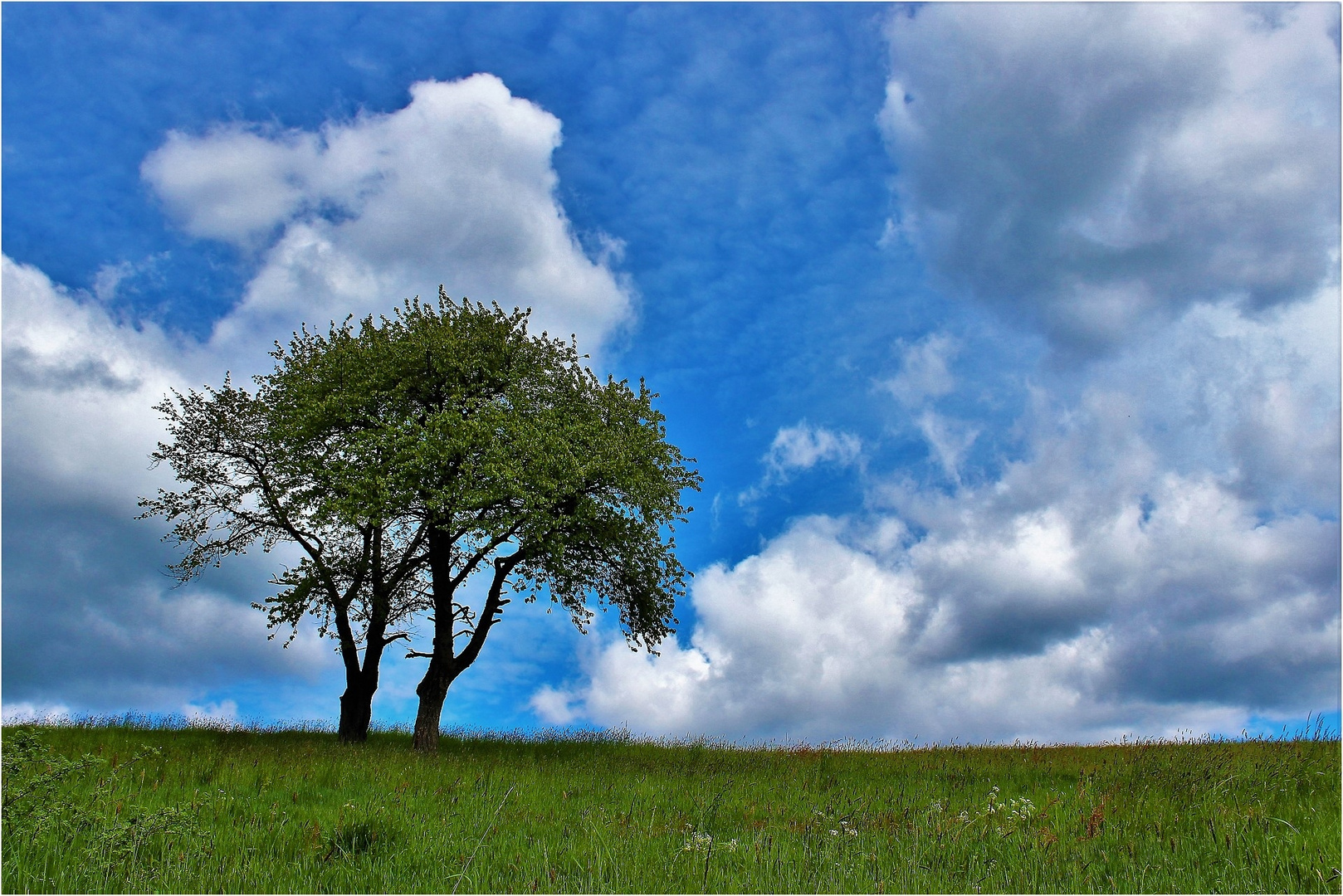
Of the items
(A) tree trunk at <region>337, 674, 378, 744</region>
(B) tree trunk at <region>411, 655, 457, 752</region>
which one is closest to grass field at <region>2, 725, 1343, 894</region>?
(B) tree trunk at <region>411, 655, 457, 752</region>

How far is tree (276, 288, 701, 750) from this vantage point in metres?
23.3

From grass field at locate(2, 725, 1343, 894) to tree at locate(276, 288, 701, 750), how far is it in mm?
7017

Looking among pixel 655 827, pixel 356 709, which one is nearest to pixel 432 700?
pixel 356 709

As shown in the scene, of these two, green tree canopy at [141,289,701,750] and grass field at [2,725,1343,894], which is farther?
green tree canopy at [141,289,701,750]

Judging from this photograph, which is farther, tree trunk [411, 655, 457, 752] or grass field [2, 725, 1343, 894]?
tree trunk [411, 655, 457, 752]

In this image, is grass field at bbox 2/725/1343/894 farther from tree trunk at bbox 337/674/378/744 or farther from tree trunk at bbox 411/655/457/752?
tree trunk at bbox 337/674/378/744

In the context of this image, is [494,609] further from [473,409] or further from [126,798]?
[126,798]

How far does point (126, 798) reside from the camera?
43.3 ft

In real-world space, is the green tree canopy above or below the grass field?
above

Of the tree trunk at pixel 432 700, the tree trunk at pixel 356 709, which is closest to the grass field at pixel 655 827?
the tree trunk at pixel 432 700

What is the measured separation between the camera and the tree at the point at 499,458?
23.3 metres

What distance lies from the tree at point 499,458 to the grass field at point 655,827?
7.02 m

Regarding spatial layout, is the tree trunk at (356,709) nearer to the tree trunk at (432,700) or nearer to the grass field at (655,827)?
the tree trunk at (432,700)

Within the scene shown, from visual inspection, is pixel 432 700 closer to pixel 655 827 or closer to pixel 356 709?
pixel 356 709
